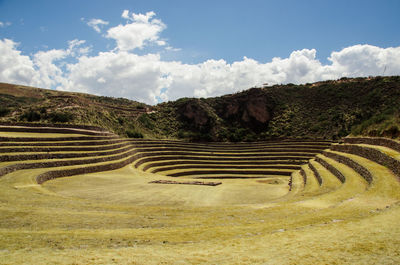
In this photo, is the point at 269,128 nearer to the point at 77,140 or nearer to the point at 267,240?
the point at 77,140

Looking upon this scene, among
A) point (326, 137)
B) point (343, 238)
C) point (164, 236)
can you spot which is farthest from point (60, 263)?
point (326, 137)

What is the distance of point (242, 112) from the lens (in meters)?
69.8

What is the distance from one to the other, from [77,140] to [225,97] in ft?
171

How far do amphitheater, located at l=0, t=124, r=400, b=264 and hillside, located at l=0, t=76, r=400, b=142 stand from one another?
26105mm

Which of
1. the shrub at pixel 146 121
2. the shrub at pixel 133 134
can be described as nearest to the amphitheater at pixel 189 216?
the shrub at pixel 133 134

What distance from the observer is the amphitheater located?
6.61m

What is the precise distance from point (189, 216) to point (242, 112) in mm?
59979

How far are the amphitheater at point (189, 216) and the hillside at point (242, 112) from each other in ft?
85.6

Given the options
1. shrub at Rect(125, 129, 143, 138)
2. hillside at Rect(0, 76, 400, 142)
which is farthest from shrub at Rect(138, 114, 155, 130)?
shrub at Rect(125, 129, 143, 138)

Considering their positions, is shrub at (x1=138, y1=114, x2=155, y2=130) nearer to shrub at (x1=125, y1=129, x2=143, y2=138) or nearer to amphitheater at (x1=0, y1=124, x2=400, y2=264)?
shrub at (x1=125, y1=129, x2=143, y2=138)

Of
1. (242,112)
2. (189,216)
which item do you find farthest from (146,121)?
(189,216)

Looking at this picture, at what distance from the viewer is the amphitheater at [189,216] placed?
6605mm

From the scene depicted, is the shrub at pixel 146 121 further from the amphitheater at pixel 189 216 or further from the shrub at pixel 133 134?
the amphitheater at pixel 189 216

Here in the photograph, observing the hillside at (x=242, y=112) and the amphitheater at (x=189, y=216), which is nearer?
the amphitheater at (x=189, y=216)
